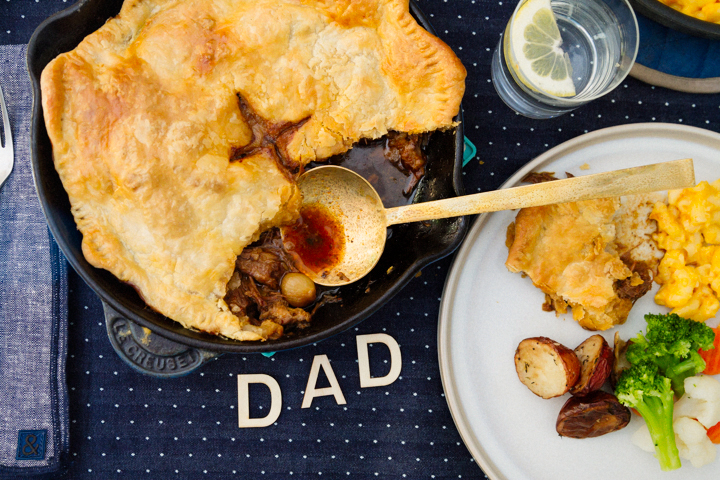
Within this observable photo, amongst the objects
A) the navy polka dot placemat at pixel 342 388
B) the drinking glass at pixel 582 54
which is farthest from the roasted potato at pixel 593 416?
the drinking glass at pixel 582 54

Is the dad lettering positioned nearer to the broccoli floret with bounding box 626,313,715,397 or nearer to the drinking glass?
the broccoli floret with bounding box 626,313,715,397

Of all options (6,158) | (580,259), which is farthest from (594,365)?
(6,158)

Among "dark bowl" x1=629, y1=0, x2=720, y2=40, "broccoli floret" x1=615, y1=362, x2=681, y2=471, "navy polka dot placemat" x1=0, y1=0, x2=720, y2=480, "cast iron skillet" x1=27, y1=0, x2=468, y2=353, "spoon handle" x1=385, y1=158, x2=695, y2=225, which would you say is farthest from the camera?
"navy polka dot placemat" x1=0, y1=0, x2=720, y2=480

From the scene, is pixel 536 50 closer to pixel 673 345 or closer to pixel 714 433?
pixel 673 345

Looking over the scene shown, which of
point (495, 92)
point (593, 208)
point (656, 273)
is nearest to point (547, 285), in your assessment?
point (593, 208)

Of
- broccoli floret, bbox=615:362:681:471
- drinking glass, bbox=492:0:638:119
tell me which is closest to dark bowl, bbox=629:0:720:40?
drinking glass, bbox=492:0:638:119
